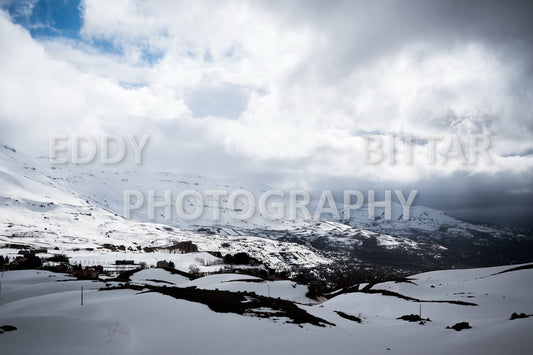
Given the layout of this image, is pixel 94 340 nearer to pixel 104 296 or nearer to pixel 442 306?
pixel 104 296

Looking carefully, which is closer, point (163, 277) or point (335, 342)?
point (335, 342)

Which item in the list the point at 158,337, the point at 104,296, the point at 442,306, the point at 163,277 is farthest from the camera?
the point at 163,277

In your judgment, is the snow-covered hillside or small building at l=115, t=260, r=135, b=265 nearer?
the snow-covered hillside

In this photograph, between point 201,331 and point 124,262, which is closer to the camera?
point 201,331

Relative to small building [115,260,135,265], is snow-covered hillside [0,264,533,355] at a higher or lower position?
higher

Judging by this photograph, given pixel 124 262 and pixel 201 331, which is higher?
pixel 201 331

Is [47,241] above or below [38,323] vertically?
below

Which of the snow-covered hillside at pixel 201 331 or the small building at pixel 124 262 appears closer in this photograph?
the snow-covered hillside at pixel 201 331

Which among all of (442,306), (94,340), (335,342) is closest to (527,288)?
(442,306)

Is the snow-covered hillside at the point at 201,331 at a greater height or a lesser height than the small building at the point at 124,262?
greater

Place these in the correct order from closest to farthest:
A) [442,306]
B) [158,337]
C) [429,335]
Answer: [158,337] < [429,335] < [442,306]

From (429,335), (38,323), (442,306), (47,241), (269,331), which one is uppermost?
(38,323)
